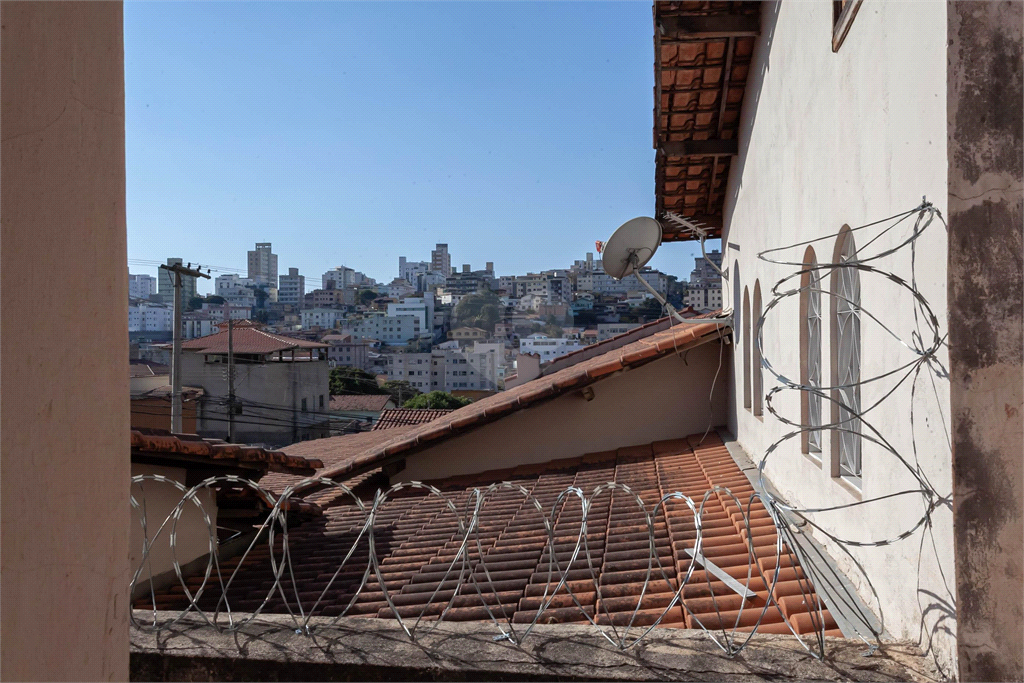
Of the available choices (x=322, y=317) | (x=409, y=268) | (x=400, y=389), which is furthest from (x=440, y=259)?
(x=400, y=389)

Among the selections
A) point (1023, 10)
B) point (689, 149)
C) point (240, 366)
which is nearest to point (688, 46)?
point (689, 149)

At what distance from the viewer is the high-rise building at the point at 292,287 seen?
107 metres

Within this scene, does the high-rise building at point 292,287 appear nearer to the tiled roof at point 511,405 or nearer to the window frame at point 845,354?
the tiled roof at point 511,405

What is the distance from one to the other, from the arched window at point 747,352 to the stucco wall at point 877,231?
7.26ft

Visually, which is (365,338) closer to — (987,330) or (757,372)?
(757,372)

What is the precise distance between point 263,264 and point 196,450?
11935 cm

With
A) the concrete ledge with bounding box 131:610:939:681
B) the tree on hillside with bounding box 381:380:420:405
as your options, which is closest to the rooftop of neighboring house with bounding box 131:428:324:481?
the concrete ledge with bounding box 131:610:939:681

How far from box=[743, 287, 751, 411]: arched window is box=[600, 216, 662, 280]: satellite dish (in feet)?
4.10

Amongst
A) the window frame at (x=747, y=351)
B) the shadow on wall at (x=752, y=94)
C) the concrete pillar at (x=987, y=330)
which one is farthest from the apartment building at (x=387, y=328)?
the concrete pillar at (x=987, y=330)

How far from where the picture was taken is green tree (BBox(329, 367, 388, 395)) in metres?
52.4

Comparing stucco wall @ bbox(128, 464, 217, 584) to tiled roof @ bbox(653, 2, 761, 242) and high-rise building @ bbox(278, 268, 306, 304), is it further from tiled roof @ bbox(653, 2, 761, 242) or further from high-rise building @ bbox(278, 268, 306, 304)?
high-rise building @ bbox(278, 268, 306, 304)

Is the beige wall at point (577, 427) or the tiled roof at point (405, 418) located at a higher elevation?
the beige wall at point (577, 427)

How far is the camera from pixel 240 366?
36000 millimetres

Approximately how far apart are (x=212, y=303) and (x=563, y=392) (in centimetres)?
7935
